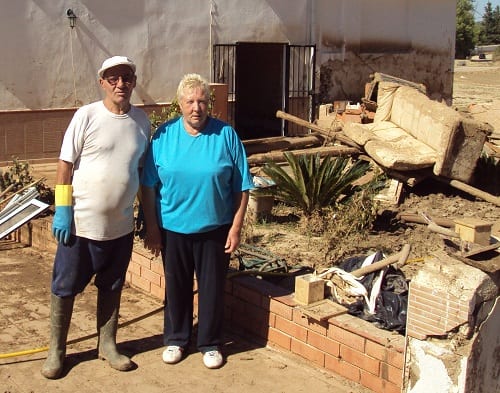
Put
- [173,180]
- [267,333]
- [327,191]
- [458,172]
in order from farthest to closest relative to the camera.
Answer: [458,172]
[327,191]
[267,333]
[173,180]

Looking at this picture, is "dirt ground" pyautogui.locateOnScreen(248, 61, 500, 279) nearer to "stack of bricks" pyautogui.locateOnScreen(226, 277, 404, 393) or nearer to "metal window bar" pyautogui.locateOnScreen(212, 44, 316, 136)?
"stack of bricks" pyautogui.locateOnScreen(226, 277, 404, 393)

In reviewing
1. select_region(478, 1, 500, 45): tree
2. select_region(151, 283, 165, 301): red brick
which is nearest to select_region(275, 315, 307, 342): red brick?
select_region(151, 283, 165, 301): red brick

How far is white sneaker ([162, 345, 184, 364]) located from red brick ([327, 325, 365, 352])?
91cm

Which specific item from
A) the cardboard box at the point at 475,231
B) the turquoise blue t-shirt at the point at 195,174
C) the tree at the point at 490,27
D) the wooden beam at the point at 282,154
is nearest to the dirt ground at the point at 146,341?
the turquoise blue t-shirt at the point at 195,174

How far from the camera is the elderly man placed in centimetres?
407

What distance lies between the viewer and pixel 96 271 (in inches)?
170

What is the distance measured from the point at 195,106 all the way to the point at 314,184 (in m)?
3.09

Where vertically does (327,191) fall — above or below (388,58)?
below

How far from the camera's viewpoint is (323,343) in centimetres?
439

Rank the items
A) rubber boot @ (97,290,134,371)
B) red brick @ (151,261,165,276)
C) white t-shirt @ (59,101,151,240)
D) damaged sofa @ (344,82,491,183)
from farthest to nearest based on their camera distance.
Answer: damaged sofa @ (344,82,491,183)
red brick @ (151,261,165,276)
rubber boot @ (97,290,134,371)
white t-shirt @ (59,101,151,240)

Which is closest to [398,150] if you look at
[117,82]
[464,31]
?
[117,82]

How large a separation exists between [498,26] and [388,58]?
75.6 metres

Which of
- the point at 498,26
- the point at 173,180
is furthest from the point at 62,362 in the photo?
the point at 498,26

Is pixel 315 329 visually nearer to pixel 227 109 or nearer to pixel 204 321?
pixel 204 321
